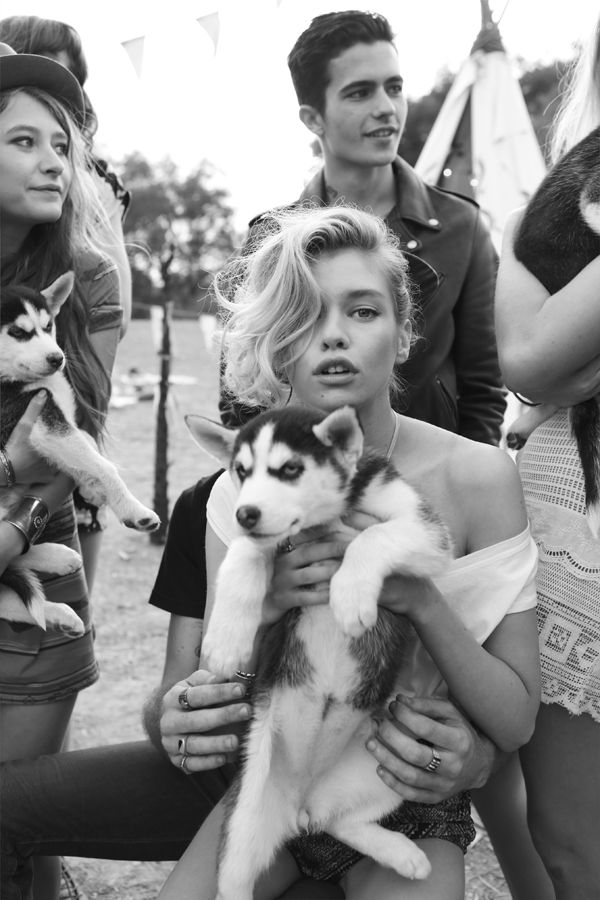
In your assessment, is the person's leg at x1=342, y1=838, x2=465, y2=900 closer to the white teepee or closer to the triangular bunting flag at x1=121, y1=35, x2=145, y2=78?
the triangular bunting flag at x1=121, y1=35, x2=145, y2=78

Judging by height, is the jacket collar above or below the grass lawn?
above

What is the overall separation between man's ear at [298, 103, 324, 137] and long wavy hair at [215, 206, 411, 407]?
1504mm

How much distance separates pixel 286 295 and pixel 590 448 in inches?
34.1

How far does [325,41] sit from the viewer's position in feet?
12.2

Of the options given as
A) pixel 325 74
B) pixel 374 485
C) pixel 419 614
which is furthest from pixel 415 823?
pixel 325 74

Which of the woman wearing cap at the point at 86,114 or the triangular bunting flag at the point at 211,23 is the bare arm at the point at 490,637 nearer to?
the woman wearing cap at the point at 86,114

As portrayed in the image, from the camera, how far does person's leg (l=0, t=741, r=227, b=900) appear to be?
2.36 metres

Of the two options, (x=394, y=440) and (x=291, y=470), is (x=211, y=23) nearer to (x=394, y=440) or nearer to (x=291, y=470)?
(x=394, y=440)

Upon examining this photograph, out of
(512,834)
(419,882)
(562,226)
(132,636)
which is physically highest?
(562,226)

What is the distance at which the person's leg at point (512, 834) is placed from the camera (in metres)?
2.65

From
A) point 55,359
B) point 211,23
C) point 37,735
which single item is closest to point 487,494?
point 55,359

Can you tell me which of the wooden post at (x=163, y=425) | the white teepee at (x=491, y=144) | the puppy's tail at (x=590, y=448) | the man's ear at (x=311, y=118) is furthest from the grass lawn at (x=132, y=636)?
the white teepee at (x=491, y=144)

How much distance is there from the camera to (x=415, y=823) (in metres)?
2.09

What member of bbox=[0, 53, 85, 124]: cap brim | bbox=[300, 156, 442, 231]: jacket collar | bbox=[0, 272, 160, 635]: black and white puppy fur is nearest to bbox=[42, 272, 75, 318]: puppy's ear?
bbox=[0, 272, 160, 635]: black and white puppy fur
